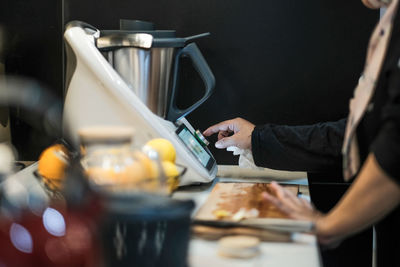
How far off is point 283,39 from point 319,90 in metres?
0.20

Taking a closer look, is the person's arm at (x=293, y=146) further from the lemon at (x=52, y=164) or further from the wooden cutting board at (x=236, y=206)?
the lemon at (x=52, y=164)

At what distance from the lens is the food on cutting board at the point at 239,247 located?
1.00 m

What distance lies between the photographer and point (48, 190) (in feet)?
4.11

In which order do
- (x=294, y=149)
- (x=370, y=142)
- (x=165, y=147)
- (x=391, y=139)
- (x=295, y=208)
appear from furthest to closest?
1. (x=294, y=149)
2. (x=165, y=147)
3. (x=370, y=142)
4. (x=295, y=208)
5. (x=391, y=139)

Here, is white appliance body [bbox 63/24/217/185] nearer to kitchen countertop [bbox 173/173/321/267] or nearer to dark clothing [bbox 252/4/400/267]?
dark clothing [bbox 252/4/400/267]

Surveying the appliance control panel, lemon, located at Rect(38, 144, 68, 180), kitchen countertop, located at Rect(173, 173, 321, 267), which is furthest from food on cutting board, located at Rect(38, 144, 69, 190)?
the appliance control panel

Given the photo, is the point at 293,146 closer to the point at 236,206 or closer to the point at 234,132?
the point at 234,132

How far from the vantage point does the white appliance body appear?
1486mm

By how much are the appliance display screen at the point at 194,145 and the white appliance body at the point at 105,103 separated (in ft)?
0.09

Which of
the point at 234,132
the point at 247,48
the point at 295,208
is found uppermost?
the point at 247,48

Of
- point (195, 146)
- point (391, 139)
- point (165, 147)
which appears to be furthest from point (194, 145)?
point (391, 139)

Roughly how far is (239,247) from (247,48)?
3.37 feet

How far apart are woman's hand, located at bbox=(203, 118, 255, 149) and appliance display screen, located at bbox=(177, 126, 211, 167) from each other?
0.27ft

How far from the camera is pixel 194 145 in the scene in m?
1.64
